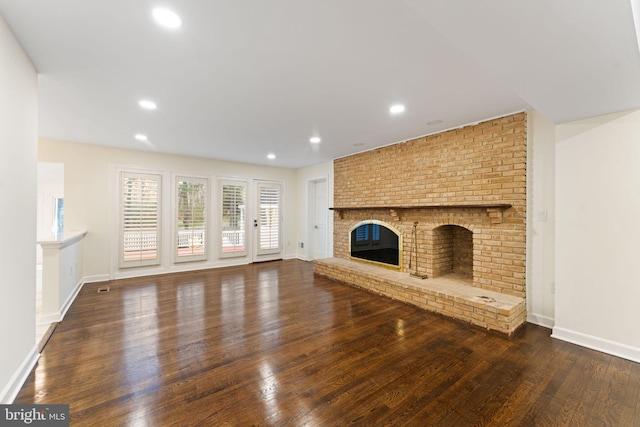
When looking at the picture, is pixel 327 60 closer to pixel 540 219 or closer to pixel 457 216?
pixel 457 216

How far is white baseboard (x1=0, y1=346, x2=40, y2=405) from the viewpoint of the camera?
5.76 ft

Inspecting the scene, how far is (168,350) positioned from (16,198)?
1668mm

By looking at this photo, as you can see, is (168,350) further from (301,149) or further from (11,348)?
(301,149)

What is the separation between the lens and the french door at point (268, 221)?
6844 mm

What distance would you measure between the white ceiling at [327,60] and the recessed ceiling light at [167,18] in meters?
0.04

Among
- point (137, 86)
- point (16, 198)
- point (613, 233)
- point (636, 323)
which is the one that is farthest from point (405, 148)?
point (16, 198)

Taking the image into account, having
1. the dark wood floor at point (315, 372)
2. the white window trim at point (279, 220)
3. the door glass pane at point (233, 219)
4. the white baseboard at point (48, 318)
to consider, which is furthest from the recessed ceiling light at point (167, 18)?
the white window trim at point (279, 220)

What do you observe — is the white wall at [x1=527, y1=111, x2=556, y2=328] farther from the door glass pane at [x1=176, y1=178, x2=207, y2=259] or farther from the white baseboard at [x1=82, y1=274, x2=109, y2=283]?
the white baseboard at [x1=82, y1=274, x2=109, y2=283]

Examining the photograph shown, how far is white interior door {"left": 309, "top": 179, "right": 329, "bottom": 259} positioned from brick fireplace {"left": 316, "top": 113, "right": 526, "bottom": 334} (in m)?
1.52

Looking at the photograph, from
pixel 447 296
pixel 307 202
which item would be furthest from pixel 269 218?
pixel 447 296

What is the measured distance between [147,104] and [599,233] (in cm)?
482

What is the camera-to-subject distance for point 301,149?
519cm

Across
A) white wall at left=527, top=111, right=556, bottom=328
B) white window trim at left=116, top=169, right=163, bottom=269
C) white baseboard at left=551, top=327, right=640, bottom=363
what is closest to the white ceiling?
white wall at left=527, top=111, right=556, bottom=328

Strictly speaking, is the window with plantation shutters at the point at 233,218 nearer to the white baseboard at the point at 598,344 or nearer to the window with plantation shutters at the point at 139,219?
the window with plantation shutters at the point at 139,219
